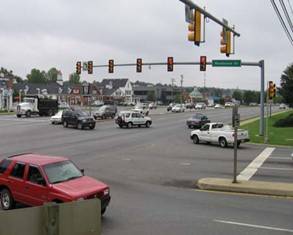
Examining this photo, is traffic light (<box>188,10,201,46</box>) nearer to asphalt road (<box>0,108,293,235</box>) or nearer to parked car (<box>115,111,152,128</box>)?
asphalt road (<box>0,108,293,235</box>)

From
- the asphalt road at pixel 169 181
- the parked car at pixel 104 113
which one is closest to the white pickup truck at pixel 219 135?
the asphalt road at pixel 169 181

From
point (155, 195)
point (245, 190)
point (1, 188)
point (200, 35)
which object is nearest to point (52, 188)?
point (1, 188)

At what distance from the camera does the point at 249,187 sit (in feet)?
49.0

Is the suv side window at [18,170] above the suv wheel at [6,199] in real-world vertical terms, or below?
above

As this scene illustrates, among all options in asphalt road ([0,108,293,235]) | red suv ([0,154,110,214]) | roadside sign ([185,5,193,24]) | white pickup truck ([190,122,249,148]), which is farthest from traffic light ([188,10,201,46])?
white pickup truck ([190,122,249,148])

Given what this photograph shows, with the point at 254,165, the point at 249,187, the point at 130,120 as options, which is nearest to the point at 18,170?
the point at 249,187

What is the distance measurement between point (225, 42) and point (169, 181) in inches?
402

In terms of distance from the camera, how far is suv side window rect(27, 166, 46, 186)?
11.1 metres

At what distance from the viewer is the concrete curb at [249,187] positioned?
1450 cm

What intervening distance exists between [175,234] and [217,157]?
15.7m

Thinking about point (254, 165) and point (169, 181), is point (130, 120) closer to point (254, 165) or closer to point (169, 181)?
point (254, 165)

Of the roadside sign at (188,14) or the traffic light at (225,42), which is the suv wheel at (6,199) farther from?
the traffic light at (225,42)

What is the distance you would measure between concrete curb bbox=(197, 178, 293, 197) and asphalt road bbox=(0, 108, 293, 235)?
542 mm

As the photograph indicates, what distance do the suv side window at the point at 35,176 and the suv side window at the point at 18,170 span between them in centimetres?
29
